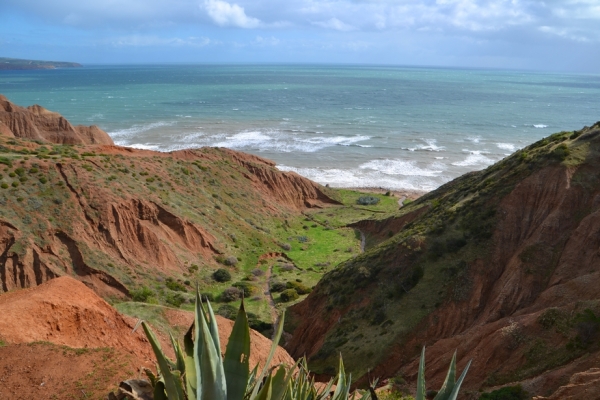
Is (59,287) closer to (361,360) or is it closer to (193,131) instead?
(361,360)

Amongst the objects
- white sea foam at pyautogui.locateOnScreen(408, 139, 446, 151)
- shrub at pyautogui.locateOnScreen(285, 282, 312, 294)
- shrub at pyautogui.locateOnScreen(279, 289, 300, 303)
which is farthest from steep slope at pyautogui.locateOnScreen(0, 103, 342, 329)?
white sea foam at pyautogui.locateOnScreen(408, 139, 446, 151)

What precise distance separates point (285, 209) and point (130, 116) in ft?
275

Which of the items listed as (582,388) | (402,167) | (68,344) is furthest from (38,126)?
(582,388)

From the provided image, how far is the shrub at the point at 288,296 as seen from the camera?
3133cm

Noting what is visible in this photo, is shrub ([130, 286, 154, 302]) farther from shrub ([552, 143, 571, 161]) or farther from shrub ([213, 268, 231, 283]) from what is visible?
shrub ([552, 143, 571, 161])

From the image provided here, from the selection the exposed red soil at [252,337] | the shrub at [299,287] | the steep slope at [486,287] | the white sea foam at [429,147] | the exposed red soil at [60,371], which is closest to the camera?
the exposed red soil at [60,371]

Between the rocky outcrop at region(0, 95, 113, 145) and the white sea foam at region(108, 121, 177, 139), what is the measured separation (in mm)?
29806

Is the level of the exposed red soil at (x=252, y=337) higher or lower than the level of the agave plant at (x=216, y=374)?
lower

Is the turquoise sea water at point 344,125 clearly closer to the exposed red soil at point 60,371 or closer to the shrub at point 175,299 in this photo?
the shrub at point 175,299

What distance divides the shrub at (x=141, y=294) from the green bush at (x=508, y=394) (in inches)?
810

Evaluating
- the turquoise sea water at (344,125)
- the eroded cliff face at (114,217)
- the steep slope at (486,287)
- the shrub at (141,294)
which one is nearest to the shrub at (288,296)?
the steep slope at (486,287)

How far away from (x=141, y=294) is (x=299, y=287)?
10445 mm

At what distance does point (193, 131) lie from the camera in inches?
4028

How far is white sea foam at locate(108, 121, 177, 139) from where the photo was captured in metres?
96.5
